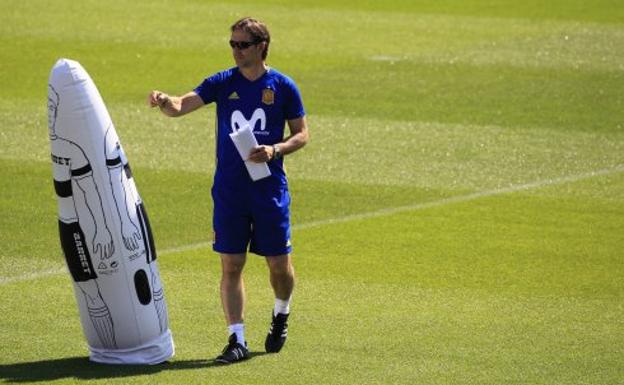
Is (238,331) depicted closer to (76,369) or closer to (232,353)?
(232,353)

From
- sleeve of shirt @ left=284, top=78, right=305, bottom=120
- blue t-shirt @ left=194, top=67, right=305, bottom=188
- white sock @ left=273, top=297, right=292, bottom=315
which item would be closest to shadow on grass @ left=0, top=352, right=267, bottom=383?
white sock @ left=273, top=297, right=292, bottom=315

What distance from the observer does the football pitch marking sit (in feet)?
39.0

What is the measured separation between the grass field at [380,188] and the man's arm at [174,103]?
1573mm

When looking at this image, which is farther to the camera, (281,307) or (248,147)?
(281,307)

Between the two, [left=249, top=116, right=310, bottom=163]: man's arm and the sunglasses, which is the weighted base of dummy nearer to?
[left=249, top=116, right=310, bottom=163]: man's arm

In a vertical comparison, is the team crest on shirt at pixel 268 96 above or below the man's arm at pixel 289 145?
above

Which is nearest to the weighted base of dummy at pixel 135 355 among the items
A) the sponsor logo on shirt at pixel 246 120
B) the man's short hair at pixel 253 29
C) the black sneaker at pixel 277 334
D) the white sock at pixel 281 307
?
the black sneaker at pixel 277 334

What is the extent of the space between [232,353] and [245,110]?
1567 mm

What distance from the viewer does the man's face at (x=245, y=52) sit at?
9.45 m

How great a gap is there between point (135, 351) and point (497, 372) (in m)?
2.29

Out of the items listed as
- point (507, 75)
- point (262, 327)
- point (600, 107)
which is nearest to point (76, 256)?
point (262, 327)

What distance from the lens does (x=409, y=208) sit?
1463cm

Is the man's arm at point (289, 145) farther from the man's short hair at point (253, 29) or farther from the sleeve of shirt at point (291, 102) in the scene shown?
the man's short hair at point (253, 29)

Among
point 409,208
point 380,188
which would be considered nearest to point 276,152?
point 409,208
